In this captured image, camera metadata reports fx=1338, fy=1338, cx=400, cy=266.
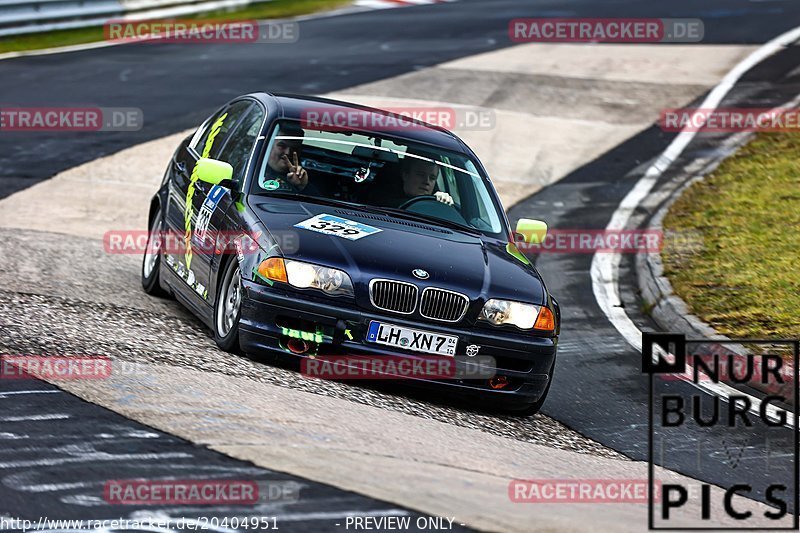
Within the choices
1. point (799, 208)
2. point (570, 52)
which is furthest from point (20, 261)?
point (570, 52)

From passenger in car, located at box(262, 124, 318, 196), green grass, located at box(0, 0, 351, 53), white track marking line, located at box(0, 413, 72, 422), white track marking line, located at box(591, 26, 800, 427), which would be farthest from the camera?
green grass, located at box(0, 0, 351, 53)

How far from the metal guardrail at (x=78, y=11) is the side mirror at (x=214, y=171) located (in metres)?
16.4

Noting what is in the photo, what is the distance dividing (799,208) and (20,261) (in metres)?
8.30

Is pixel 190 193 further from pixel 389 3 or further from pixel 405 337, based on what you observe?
pixel 389 3

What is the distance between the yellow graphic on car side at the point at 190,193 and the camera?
9.11 meters

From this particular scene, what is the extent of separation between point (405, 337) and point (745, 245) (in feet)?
21.0

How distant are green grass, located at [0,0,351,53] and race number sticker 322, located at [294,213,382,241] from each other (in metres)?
16.2

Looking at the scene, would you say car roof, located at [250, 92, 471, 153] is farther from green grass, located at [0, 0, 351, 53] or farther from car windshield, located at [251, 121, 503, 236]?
green grass, located at [0, 0, 351, 53]

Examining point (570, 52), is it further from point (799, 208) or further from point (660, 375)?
point (660, 375)

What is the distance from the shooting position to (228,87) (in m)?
20.0

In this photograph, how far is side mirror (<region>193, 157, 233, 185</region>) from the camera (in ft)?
27.9

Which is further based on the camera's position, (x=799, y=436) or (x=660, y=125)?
(x=660, y=125)

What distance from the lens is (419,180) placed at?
29.2ft

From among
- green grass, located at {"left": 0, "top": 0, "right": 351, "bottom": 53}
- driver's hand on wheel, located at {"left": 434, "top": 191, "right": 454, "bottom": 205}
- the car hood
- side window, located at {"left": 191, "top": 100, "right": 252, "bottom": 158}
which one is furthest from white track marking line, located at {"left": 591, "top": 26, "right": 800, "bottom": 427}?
green grass, located at {"left": 0, "top": 0, "right": 351, "bottom": 53}
